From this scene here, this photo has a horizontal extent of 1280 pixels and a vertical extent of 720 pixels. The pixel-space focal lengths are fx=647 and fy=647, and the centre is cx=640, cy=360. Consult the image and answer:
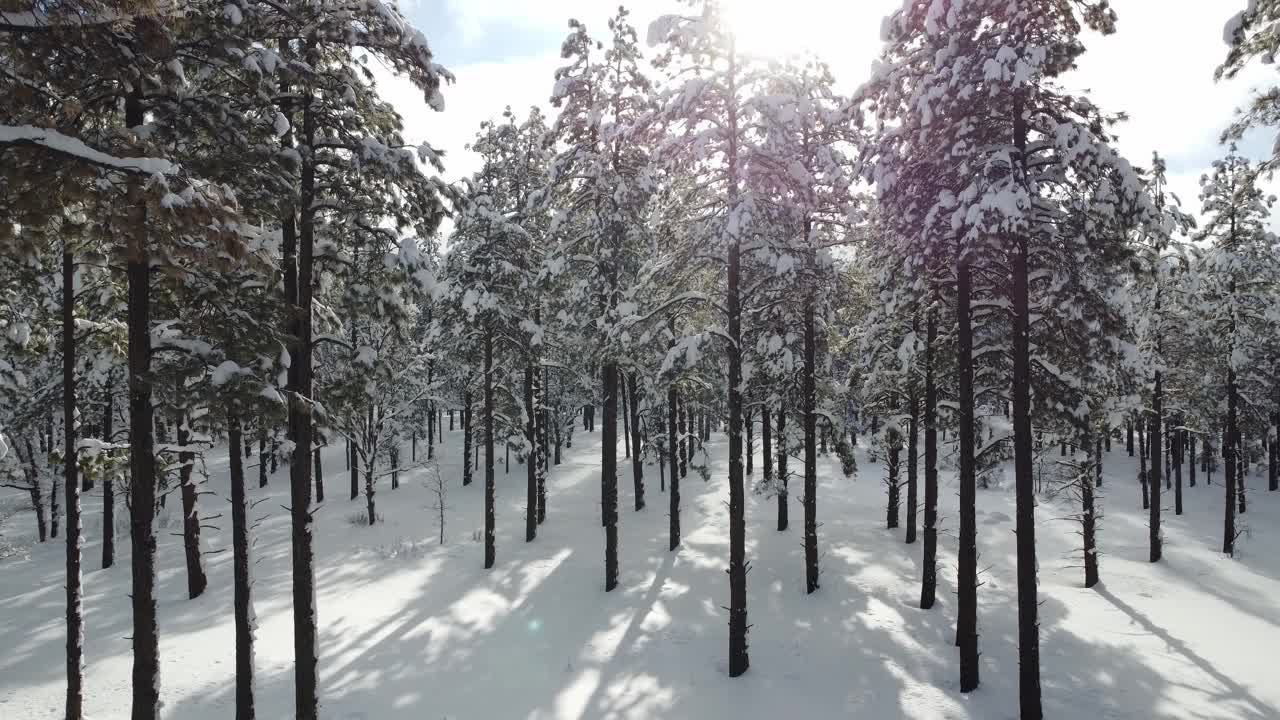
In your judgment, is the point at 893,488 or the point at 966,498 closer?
the point at 966,498

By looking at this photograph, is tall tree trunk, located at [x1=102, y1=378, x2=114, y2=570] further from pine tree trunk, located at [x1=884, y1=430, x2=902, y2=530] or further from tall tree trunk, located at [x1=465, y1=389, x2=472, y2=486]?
pine tree trunk, located at [x1=884, y1=430, x2=902, y2=530]

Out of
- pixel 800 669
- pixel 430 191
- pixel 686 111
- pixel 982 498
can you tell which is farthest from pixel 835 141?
pixel 982 498

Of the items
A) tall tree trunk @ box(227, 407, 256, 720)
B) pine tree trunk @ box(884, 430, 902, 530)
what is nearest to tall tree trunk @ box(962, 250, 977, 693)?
pine tree trunk @ box(884, 430, 902, 530)

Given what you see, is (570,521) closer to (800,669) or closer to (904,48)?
(800,669)

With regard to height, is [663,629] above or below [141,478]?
below

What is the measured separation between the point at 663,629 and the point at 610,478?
4866 millimetres

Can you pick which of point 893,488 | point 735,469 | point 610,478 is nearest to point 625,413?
point 893,488

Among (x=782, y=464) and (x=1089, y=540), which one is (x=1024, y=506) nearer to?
(x=1089, y=540)

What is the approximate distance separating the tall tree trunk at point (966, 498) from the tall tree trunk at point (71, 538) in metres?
15.2

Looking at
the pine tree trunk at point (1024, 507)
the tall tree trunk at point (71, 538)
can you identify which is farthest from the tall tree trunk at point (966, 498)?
the tall tree trunk at point (71, 538)

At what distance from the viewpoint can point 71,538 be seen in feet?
39.7

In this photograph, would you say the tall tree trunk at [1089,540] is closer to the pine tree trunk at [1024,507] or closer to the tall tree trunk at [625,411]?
the pine tree trunk at [1024,507]

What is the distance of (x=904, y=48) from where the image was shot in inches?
446

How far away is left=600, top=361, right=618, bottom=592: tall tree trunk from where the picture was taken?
1831 cm
